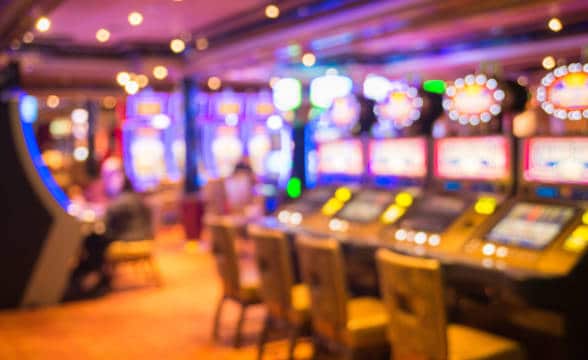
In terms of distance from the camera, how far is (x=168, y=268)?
821cm

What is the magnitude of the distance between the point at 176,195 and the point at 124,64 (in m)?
4.06

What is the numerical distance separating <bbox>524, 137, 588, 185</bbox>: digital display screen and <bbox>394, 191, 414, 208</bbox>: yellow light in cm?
95

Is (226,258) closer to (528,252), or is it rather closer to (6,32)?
(528,252)

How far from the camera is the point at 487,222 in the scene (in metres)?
3.79

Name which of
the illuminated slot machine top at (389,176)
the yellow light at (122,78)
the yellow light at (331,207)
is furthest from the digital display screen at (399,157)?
the yellow light at (122,78)

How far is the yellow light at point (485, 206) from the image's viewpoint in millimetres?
3891

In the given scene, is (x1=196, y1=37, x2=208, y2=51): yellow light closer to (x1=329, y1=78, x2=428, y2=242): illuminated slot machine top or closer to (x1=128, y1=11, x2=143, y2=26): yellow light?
(x1=128, y1=11, x2=143, y2=26): yellow light

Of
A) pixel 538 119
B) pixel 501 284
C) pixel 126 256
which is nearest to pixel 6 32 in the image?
pixel 126 256

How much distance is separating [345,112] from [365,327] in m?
2.63

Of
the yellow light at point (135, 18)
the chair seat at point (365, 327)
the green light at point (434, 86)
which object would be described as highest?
the yellow light at point (135, 18)

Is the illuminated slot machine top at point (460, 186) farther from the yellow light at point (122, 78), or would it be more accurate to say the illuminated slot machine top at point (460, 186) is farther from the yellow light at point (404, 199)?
the yellow light at point (122, 78)

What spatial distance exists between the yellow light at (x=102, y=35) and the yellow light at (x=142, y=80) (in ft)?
5.01

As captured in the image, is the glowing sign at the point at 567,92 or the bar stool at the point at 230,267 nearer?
the glowing sign at the point at 567,92

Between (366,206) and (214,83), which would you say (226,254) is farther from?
(214,83)
